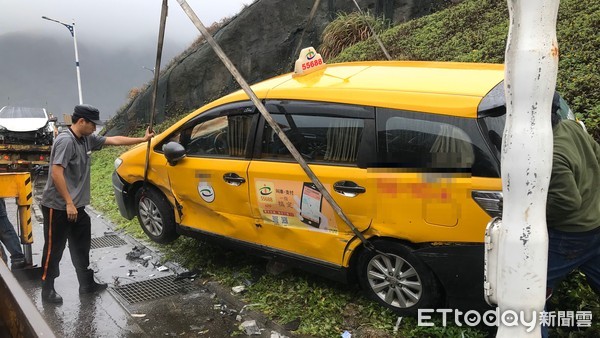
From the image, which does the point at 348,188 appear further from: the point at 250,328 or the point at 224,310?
the point at 224,310

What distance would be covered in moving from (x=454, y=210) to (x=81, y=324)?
306 cm

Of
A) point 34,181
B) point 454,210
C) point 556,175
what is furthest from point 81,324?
point 34,181

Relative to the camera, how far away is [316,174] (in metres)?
3.54

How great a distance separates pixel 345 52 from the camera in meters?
9.77

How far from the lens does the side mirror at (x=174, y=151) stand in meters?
4.46

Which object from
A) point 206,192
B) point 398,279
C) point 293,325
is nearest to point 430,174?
point 398,279

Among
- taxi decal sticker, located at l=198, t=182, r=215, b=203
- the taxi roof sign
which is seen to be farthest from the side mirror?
the taxi roof sign

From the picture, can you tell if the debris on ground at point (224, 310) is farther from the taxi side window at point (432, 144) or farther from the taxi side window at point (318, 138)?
the taxi side window at point (432, 144)

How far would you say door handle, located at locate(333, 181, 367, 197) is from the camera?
3326mm

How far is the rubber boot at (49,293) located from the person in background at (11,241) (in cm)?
73

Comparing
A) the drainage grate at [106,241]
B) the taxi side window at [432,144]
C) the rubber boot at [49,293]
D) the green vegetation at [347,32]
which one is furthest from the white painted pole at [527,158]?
the green vegetation at [347,32]

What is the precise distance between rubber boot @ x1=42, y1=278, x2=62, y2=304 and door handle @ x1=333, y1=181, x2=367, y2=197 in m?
2.75

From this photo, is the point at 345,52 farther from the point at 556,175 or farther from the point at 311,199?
the point at 556,175

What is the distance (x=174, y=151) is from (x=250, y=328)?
5.73 feet
